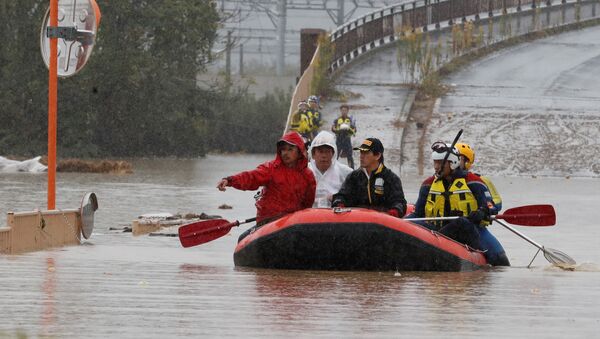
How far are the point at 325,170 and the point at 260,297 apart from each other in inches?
173

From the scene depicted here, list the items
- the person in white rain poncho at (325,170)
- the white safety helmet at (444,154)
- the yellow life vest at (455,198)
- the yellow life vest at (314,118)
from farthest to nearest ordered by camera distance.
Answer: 1. the yellow life vest at (314,118)
2. the person in white rain poncho at (325,170)
3. the yellow life vest at (455,198)
4. the white safety helmet at (444,154)

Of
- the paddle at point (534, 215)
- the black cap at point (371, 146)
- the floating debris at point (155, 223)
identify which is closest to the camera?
the black cap at point (371, 146)

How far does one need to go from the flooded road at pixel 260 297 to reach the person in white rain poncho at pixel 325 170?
4.24ft

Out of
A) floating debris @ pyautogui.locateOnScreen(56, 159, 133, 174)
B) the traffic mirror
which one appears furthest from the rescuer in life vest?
floating debris @ pyautogui.locateOnScreen(56, 159, 133, 174)

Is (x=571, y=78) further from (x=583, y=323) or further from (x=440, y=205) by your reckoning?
(x=583, y=323)

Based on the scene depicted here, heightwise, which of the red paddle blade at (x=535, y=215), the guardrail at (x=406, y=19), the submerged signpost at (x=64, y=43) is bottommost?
the red paddle blade at (x=535, y=215)

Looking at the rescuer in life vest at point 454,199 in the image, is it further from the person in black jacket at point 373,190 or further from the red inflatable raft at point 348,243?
the red inflatable raft at point 348,243

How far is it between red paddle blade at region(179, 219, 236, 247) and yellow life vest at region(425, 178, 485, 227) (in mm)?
2039

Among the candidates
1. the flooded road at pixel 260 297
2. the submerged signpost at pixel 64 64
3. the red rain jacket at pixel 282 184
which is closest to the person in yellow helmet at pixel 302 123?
the flooded road at pixel 260 297

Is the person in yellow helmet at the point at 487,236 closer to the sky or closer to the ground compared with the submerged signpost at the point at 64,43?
closer to the ground

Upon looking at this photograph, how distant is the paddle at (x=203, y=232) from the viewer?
15.4 metres

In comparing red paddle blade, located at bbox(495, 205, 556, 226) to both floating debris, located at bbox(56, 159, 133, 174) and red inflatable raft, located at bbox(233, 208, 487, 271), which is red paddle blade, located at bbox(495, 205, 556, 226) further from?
floating debris, located at bbox(56, 159, 133, 174)

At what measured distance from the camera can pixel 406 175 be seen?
34.2 metres

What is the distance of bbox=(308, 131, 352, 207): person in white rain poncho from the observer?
589 inches
